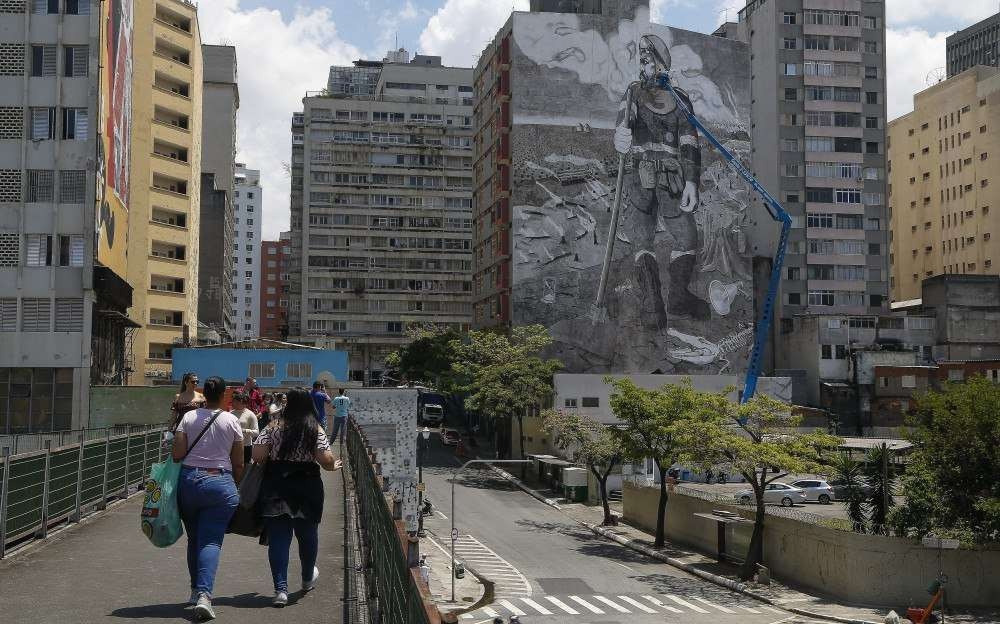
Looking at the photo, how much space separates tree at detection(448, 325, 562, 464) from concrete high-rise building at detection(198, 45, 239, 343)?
41215 mm

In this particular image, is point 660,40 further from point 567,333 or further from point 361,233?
point 361,233

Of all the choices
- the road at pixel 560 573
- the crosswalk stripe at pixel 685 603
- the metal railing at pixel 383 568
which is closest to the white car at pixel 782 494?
the road at pixel 560 573

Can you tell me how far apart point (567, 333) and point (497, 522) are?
93.0 ft

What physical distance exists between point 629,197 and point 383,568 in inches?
3185

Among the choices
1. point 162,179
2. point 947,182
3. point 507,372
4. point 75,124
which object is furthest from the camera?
point 947,182

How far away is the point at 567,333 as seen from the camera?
8325 centimetres

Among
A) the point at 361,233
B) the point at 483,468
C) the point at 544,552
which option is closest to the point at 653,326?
the point at 483,468

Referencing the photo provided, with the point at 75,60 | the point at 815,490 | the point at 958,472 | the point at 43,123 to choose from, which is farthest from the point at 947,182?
the point at 43,123

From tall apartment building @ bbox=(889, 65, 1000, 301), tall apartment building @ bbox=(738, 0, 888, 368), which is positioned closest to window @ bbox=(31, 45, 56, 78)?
tall apartment building @ bbox=(738, 0, 888, 368)

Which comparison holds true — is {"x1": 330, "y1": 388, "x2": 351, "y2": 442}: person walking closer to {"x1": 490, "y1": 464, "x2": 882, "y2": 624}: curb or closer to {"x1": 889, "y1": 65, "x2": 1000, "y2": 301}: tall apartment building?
{"x1": 490, "y1": 464, "x2": 882, "y2": 624}: curb

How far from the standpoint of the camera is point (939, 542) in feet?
134

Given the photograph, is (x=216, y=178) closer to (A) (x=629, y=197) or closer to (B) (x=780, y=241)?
(A) (x=629, y=197)

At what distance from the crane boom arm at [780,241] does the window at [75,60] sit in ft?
164

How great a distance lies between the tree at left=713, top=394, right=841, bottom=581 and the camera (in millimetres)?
43031
